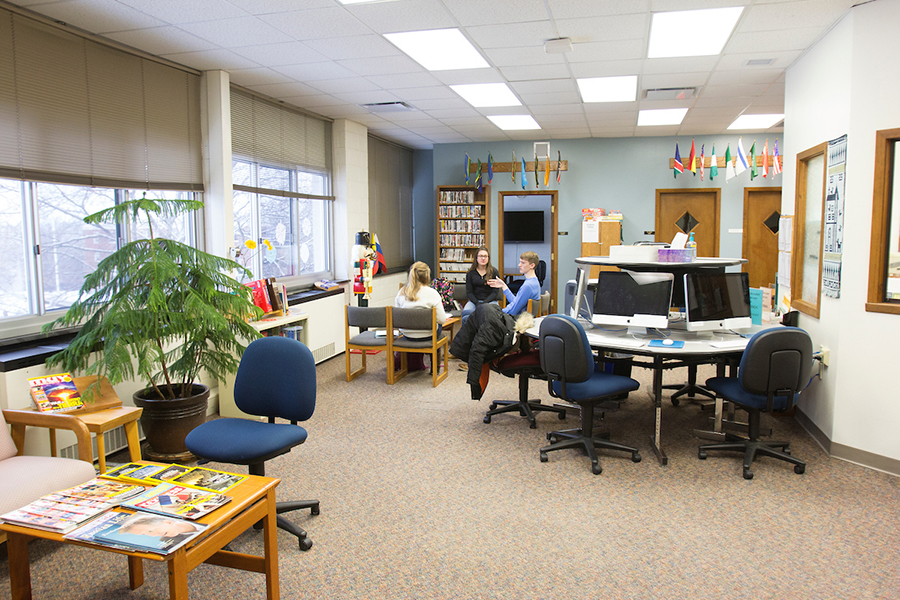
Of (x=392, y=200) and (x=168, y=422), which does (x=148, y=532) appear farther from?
(x=392, y=200)

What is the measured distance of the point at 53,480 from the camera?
2.58 meters

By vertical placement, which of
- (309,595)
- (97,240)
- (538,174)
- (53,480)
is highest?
(538,174)

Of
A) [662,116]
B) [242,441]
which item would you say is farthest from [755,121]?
[242,441]

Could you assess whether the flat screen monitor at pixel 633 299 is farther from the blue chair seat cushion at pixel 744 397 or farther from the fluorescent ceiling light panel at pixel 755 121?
the fluorescent ceiling light panel at pixel 755 121

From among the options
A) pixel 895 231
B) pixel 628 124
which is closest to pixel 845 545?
pixel 895 231

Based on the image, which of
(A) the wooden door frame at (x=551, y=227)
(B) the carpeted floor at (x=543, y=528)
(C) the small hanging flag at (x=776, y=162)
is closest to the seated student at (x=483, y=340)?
(B) the carpeted floor at (x=543, y=528)

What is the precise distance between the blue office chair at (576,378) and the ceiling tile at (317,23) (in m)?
2.43

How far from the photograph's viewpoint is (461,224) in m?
9.52

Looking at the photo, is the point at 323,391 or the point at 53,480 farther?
the point at 323,391

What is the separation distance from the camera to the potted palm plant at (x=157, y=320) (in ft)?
11.2

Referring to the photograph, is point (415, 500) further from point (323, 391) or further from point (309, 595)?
point (323, 391)

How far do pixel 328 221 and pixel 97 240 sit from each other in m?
3.45


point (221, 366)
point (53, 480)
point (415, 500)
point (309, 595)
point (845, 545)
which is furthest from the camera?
point (221, 366)

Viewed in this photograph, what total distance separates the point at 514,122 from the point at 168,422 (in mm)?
5807
